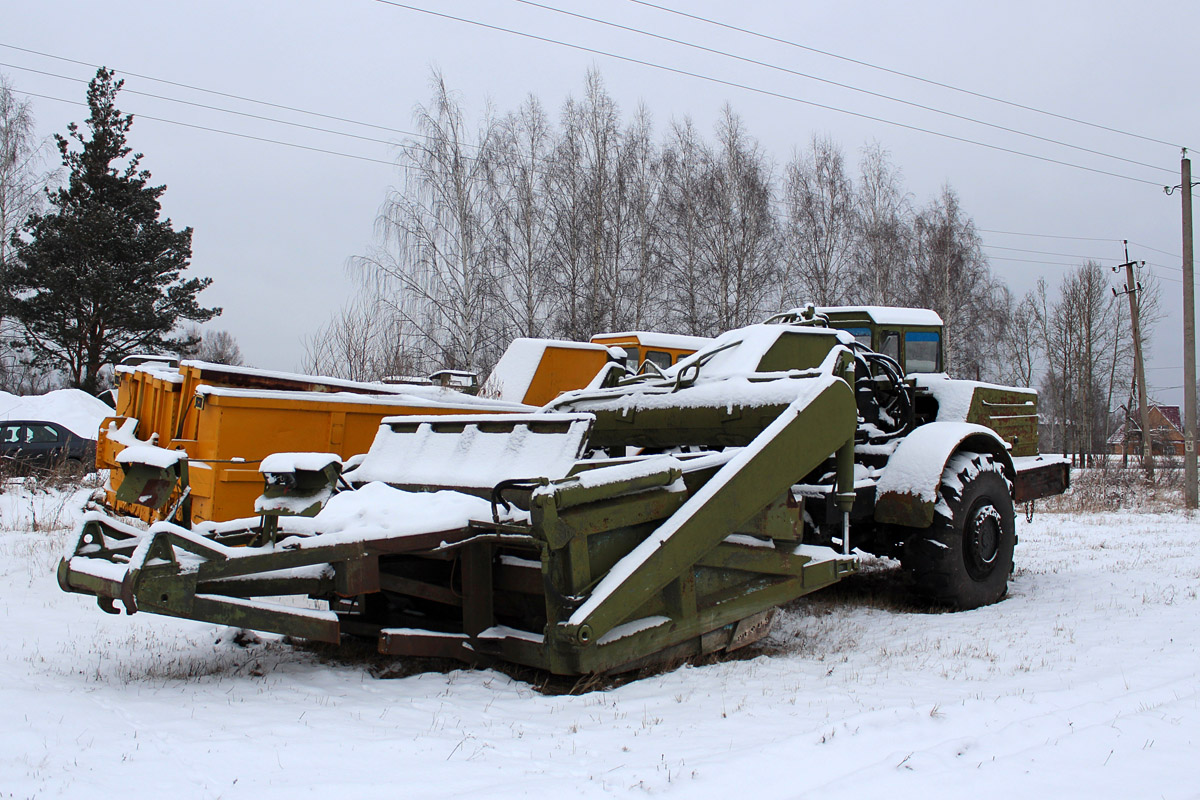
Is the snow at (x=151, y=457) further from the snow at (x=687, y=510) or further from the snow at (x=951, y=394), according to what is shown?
the snow at (x=951, y=394)

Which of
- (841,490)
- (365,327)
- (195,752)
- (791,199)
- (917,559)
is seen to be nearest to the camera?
(195,752)

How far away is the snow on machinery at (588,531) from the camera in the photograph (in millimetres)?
3592

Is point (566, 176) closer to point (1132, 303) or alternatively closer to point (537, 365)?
point (537, 365)

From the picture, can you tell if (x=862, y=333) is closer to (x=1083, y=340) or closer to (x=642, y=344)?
(x=642, y=344)

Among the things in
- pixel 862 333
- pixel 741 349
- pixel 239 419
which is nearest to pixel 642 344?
pixel 862 333

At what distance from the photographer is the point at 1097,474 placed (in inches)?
827

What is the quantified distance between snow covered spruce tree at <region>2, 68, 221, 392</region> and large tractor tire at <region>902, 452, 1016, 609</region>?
25871mm

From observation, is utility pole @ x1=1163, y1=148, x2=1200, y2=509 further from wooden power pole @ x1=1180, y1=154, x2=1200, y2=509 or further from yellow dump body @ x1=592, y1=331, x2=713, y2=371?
yellow dump body @ x1=592, y1=331, x2=713, y2=371

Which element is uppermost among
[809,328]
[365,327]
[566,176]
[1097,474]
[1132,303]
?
[566,176]

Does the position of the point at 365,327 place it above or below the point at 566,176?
below

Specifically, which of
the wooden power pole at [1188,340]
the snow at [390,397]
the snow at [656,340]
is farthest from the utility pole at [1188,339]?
the snow at [390,397]

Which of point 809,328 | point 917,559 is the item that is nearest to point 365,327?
point 809,328

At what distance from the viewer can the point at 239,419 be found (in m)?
6.58

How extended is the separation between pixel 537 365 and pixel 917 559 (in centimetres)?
695
